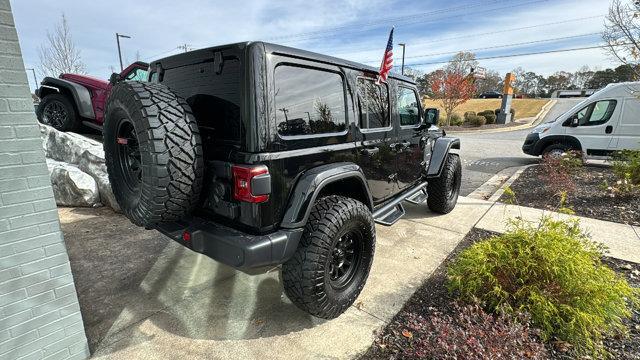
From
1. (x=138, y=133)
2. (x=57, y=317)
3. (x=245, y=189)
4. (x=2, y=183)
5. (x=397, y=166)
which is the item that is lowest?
(x=57, y=317)

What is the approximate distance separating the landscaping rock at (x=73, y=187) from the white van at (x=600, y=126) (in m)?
10.6

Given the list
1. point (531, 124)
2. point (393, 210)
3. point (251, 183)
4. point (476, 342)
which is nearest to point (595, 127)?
point (393, 210)

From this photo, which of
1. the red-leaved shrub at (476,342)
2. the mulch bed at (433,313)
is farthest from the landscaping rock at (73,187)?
the red-leaved shrub at (476,342)

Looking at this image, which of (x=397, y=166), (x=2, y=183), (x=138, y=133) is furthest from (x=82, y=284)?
(x=397, y=166)

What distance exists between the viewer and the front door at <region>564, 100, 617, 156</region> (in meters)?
8.04

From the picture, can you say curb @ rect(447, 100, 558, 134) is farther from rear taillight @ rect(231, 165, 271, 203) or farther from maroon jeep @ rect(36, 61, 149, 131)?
rear taillight @ rect(231, 165, 271, 203)

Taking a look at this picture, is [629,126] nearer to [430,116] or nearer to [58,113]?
[430,116]

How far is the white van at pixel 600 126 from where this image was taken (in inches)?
306

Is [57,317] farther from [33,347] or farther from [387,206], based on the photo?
[387,206]

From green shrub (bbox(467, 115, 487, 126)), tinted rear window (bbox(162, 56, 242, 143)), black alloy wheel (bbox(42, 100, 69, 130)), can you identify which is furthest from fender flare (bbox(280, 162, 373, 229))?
green shrub (bbox(467, 115, 487, 126))

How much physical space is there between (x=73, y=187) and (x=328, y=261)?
4.61 m

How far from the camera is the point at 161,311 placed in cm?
261

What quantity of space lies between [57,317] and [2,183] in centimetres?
87

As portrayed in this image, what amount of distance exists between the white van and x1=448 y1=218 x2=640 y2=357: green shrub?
7.35 metres
